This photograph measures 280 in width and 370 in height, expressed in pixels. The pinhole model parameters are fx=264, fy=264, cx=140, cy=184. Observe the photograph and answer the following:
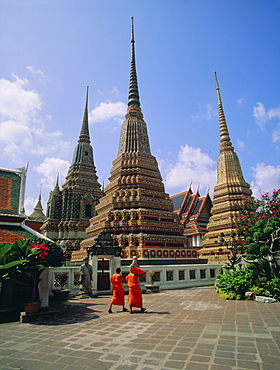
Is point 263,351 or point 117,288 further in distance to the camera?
point 117,288

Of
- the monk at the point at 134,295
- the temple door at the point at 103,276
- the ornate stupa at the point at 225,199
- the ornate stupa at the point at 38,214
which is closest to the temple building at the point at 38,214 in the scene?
the ornate stupa at the point at 38,214

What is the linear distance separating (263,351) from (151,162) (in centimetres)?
2166

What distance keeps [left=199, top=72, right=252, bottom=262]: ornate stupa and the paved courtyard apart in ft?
55.1

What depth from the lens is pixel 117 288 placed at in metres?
8.24

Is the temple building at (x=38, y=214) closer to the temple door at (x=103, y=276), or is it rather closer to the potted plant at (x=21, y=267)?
the temple door at (x=103, y=276)

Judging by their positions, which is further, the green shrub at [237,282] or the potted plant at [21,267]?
the green shrub at [237,282]

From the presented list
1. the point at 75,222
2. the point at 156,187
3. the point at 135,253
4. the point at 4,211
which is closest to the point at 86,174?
the point at 75,222

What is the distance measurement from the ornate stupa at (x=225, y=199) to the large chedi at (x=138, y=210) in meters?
3.87

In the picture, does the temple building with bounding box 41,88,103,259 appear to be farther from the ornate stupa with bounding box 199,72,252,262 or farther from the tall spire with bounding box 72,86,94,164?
the ornate stupa with bounding box 199,72,252,262

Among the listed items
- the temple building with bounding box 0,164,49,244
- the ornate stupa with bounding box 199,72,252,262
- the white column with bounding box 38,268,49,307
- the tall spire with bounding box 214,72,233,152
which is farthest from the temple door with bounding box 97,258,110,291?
the tall spire with bounding box 214,72,233,152

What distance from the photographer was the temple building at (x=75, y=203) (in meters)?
31.6

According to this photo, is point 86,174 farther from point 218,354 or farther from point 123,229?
point 218,354

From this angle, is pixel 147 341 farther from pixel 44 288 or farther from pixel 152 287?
pixel 152 287

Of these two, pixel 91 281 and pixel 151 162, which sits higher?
pixel 151 162
